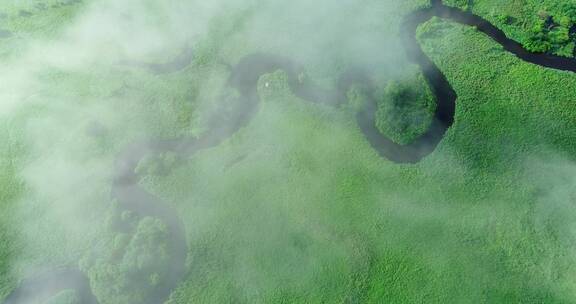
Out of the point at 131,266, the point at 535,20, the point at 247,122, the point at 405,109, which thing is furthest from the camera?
the point at 535,20

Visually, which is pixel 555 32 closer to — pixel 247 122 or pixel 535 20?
pixel 535 20

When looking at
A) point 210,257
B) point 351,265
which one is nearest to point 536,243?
point 351,265

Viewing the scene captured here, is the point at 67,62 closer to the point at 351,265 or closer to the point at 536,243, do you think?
the point at 351,265

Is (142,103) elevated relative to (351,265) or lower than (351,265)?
elevated

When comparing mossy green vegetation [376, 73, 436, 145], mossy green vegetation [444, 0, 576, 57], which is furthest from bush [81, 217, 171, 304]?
mossy green vegetation [444, 0, 576, 57]

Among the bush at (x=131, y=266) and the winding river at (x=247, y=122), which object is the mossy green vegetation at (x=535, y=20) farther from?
the bush at (x=131, y=266)

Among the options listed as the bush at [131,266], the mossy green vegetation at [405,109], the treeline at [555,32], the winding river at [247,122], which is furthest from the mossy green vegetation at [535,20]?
the bush at [131,266]

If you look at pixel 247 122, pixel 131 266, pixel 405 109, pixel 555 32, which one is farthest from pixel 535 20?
pixel 131 266
